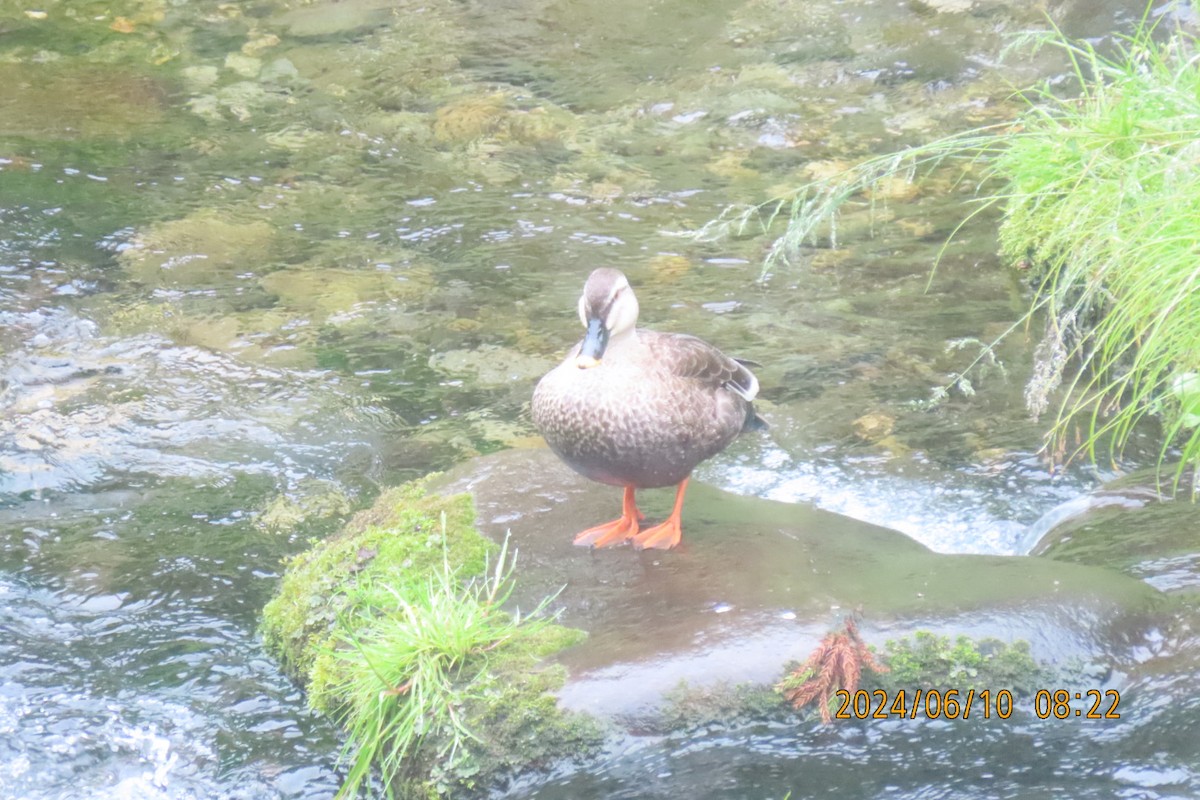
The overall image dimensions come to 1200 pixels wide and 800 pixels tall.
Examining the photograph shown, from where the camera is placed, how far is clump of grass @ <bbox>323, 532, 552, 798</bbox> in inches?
128

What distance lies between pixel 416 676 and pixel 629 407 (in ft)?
3.40

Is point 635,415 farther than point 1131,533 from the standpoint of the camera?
No

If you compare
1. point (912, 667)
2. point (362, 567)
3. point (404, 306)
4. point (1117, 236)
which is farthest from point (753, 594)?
point (404, 306)

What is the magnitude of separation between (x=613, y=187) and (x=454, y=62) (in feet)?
9.14

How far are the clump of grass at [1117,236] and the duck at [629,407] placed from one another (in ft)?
3.40

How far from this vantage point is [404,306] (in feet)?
22.0

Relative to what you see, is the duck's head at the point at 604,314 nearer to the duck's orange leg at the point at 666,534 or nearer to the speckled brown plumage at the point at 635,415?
the speckled brown plumage at the point at 635,415

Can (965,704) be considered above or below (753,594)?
below

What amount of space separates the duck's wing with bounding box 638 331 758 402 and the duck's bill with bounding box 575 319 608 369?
193 mm

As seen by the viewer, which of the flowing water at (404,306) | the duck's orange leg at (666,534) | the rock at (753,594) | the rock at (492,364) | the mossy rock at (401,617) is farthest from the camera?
the rock at (492,364)

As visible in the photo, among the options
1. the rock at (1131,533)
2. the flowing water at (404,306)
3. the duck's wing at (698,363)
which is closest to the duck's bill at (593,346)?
the duck's wing at (698,363)

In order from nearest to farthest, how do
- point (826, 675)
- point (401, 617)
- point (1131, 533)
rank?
point (826, 675) → point (401, 617) → point (1131, 533)

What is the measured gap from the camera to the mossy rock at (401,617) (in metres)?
3.21

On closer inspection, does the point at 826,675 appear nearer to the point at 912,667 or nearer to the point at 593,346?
the point at 912,667
